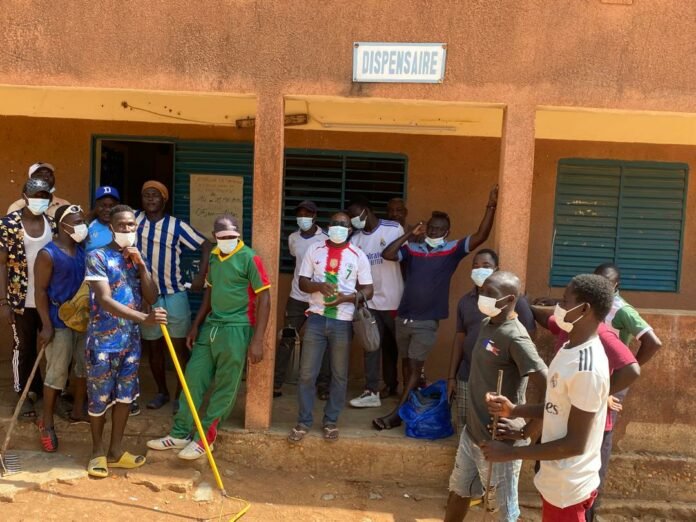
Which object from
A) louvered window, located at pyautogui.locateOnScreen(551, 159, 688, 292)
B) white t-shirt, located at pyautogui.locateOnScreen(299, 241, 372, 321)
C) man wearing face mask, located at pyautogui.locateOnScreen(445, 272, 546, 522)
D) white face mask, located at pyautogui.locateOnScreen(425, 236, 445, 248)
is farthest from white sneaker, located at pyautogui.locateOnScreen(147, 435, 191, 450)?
louvered window, located at pyautogui.locateOnScreen(551, 159, 688, 292)

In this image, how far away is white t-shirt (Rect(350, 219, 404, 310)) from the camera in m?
5.62

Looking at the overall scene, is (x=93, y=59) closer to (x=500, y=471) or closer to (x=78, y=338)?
(x=78, y=338)

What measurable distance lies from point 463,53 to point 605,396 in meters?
2.75

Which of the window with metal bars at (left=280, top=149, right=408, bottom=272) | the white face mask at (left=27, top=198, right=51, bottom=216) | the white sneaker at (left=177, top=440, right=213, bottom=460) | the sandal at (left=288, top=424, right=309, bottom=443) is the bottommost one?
the white sneaker at (left=177, top=440, right=213, bottom=460)

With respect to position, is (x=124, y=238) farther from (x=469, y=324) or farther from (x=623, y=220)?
(x=623, y=220)

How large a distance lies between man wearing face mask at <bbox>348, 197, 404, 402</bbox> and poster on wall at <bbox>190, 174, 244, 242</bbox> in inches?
58.6

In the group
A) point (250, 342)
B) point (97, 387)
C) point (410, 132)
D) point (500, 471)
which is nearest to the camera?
point (500, 471)

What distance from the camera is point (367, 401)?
5590mm

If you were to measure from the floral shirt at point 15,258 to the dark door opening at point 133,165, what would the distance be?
2.00 meters

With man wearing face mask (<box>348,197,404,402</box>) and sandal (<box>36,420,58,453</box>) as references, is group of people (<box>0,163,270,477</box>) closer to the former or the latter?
sandal (<box>36,420,58,453</box>)

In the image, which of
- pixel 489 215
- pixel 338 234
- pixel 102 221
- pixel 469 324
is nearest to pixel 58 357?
pixel 102 221

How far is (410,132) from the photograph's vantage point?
6.43 metres

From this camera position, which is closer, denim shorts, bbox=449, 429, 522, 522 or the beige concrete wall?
denim shorts, bbox=449, 429, 522, 522

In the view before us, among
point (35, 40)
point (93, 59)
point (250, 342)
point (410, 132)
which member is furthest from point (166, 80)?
point (410, 132)
